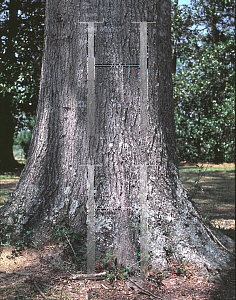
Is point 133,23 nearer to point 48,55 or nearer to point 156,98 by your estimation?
point 156,98

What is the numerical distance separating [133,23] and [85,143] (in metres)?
1.20

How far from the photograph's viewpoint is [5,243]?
9.48ft

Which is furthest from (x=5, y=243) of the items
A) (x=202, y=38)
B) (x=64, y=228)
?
(x=202, y=38)

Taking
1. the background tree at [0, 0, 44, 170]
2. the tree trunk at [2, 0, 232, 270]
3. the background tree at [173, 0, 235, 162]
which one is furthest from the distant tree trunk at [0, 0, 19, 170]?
the tree trunk at [2, 0, 232, 270]

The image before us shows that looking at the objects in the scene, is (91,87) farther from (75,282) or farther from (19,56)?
(19,56)

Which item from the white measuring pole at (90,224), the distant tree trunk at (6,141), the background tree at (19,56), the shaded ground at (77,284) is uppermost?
the background tree at (19,56)

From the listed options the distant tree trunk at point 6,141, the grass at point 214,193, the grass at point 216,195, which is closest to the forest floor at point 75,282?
the grass at point 214,193

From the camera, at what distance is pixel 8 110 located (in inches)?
455

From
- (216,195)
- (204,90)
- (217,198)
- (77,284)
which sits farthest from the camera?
(204,90)

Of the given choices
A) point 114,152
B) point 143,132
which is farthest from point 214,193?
point 114,152

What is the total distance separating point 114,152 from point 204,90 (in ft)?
29.5

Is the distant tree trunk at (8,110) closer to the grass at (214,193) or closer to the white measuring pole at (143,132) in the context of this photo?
the grass at (214,193)

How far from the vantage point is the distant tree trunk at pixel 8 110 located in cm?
989

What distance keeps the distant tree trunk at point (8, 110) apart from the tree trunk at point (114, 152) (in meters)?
6.99
